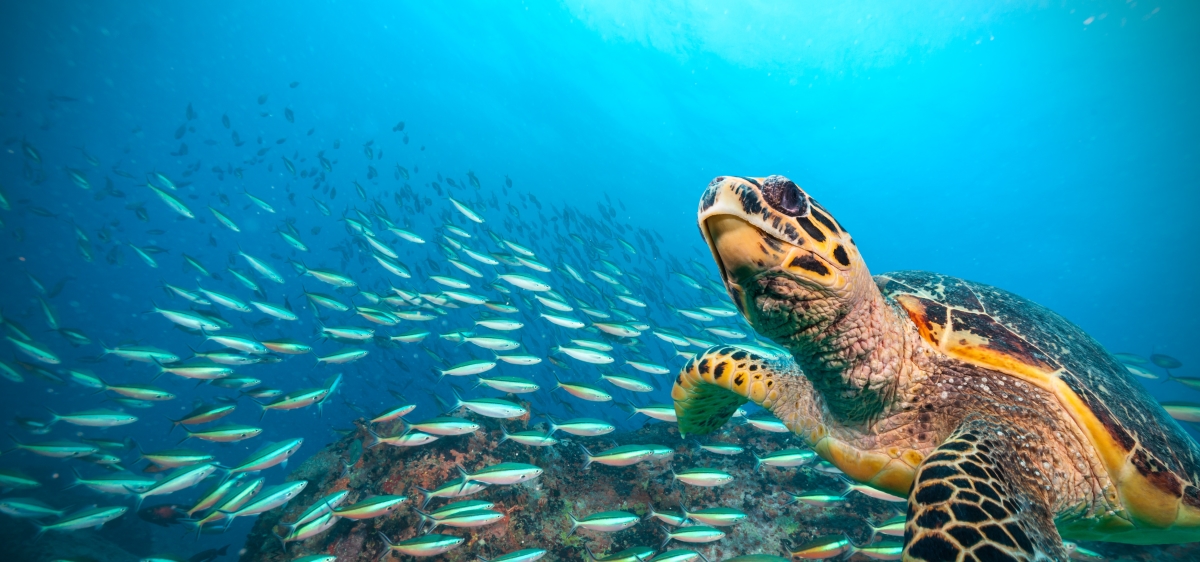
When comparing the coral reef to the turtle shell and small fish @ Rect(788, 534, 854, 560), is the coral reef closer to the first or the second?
small fish @ Rect(788, 534, 854, 560)

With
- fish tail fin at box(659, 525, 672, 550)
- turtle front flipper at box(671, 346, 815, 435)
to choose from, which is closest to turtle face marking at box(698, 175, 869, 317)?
turtle front flipper at box(671, 346, 815, 435)

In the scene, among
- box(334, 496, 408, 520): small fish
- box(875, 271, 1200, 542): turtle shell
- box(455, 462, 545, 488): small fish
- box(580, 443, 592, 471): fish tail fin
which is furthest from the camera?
box(580, 443, 592, 471): fish tail fin

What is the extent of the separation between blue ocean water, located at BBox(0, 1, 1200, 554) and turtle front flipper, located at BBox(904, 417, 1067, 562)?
20.4 ft

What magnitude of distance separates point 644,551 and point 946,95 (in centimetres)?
3980

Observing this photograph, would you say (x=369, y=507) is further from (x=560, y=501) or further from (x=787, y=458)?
(x=787, y=458)

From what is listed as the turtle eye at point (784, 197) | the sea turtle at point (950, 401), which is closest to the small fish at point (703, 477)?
the sea turtle at point (950, 401)

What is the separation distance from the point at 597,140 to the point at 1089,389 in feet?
149

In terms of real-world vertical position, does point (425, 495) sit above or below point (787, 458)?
below

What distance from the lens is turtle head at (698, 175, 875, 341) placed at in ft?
4.69

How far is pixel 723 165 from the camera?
4309 cm

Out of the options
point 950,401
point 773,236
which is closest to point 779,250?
point 773,236

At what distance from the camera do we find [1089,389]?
1934mm

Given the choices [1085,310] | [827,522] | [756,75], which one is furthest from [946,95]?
[1085,310]

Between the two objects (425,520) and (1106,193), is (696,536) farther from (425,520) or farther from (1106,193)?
(1106,193)
